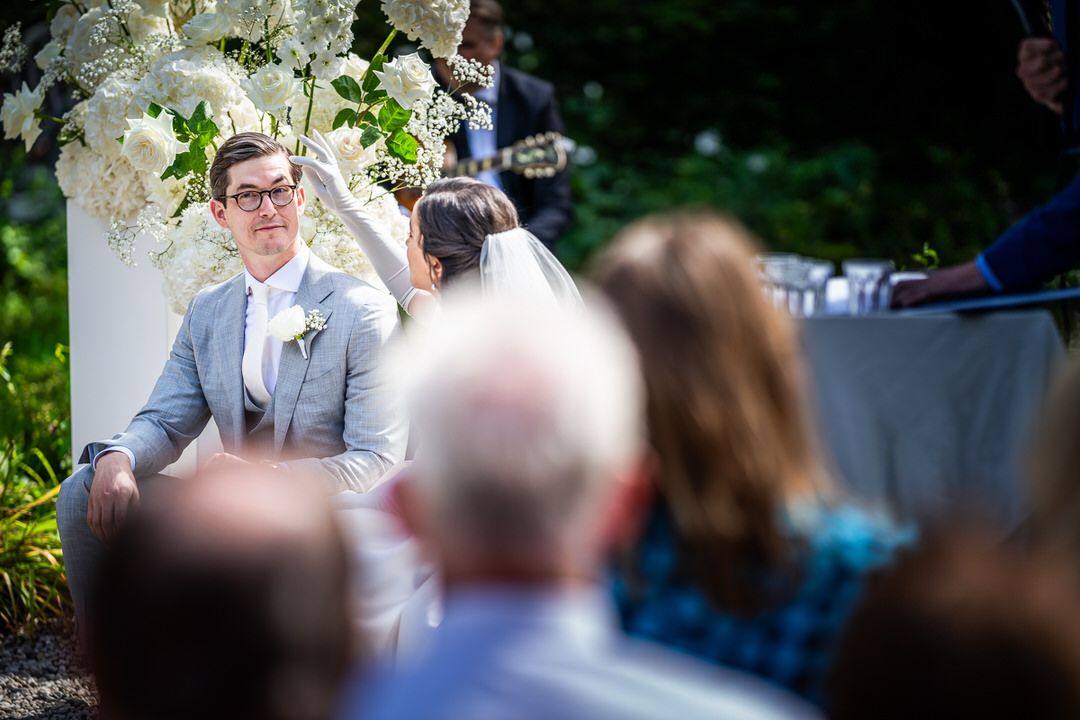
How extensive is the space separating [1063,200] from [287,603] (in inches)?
80.9

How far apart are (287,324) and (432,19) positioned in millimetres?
1045

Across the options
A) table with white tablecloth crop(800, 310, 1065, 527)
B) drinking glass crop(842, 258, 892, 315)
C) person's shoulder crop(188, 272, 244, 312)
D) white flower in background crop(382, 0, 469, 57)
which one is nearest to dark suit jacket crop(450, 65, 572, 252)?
white flower in background crop(382, 0, 469, 57)

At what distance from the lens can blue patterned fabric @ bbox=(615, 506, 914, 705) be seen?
1424mm

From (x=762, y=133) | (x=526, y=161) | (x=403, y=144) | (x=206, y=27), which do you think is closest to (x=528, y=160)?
(x=526, y=161)

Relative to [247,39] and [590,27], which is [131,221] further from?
[590,27]

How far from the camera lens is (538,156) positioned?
453cm

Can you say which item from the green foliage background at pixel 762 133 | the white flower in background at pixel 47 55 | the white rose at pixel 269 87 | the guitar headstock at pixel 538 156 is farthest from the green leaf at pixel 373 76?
the green foliage background at pixel 762 133

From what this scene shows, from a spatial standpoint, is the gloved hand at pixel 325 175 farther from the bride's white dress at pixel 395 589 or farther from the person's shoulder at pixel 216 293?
the bride's white dress at pixel 395 589

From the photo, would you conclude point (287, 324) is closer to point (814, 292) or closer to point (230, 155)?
point (230, 155)

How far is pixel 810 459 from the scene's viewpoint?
144 cm

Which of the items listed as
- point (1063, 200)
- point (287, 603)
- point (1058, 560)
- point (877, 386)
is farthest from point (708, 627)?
A: point (1063, 200)

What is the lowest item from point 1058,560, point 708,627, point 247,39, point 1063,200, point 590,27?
point 708,627

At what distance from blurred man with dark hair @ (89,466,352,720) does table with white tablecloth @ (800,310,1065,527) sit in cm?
136

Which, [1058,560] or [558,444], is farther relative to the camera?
[1058,560]
